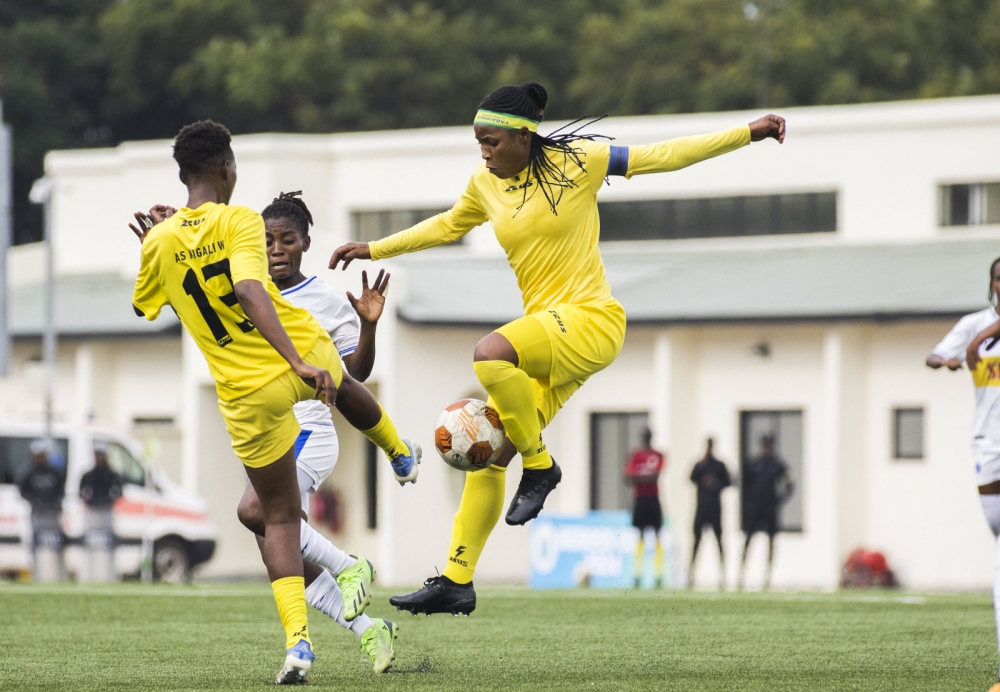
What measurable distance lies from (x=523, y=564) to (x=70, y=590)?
13.2 m

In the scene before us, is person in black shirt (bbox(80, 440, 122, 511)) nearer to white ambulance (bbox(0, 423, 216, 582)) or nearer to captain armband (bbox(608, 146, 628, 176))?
white ambulance (bbox(0, 423, 216, 582))

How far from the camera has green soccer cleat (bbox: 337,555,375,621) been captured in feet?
26.2

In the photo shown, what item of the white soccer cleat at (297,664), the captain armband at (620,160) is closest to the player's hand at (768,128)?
the captain armband at (620,160)

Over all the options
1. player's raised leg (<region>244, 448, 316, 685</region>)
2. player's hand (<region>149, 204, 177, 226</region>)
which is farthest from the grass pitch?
player's hand (<region>149, 204, 177, 226</region>)

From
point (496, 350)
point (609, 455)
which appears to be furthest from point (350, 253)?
point (609, 455)

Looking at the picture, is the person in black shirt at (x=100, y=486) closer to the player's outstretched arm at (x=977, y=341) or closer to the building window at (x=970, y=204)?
the building window at (x=970, y=204)

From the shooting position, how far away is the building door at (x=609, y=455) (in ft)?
94.8

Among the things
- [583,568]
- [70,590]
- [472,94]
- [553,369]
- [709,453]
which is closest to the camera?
[553,369]

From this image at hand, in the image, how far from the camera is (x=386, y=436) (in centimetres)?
834

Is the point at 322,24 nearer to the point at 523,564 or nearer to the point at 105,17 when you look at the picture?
the point at 105,17

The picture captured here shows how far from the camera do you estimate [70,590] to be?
16.8 metres

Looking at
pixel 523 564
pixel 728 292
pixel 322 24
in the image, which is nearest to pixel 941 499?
pixel 728 292

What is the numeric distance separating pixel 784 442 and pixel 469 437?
65.5ft

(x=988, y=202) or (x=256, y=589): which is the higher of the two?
(x=988, y=202)
